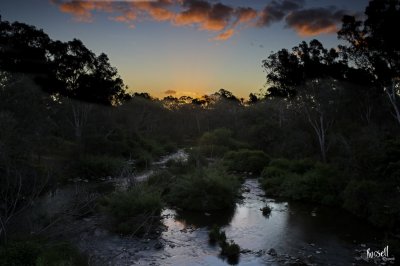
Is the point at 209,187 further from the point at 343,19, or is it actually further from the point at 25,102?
the point at 343,19

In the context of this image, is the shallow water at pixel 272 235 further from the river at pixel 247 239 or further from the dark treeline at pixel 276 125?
the dark treeline at pixel 276 125

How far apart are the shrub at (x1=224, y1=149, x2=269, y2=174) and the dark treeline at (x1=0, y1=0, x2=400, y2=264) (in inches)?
5.2

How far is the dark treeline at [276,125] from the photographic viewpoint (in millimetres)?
19702

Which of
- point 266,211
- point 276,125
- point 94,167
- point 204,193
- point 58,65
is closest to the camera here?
point 266,211

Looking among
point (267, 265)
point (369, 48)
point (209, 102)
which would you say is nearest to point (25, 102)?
point (267, 265)

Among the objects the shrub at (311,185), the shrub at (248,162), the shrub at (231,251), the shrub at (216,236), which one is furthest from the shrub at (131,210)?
the shrub at (248,162)

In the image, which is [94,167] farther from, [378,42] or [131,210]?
[378,42]

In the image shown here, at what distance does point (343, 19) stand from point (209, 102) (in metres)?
76.1

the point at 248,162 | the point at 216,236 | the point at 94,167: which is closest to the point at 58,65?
the point at 94,167

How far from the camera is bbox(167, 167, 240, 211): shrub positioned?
72.2 ft

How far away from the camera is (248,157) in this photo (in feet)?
123

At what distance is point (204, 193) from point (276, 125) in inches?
1170

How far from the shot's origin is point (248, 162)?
36.8 m

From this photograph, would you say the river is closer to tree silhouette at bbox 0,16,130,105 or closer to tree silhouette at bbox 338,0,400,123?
tree silhouette at bbox 338,0,400,123
